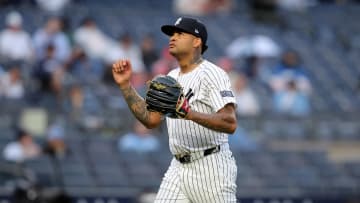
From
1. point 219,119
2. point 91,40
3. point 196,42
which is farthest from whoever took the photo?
point 91,40

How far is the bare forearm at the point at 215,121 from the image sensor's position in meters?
6.10

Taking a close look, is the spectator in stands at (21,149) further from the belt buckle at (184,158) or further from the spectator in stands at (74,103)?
the belt buckle at (184,158)

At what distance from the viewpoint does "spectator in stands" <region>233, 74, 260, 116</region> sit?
13570mm

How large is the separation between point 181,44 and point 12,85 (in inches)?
252

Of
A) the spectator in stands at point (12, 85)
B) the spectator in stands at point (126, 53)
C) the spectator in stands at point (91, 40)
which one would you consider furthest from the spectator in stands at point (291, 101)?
the spectator in stands at point (12, 85)

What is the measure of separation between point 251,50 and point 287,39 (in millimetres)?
1554

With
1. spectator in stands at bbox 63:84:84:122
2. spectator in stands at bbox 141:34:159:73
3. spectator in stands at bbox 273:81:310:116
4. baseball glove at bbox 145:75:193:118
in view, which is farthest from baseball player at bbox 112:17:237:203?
spectator in stands at bbox 141:34:159:73

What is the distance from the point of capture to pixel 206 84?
21.3ft

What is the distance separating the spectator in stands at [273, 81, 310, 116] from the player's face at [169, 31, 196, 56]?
755cm

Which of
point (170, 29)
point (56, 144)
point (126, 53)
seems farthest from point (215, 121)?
point (126, 53)

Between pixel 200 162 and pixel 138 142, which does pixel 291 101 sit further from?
pixel 200 162

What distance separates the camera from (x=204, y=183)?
6547 mm

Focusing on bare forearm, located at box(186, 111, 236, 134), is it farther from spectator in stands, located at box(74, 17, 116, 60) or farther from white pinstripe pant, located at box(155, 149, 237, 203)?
spectator in stands, located at box(74, 17, 116, 60)

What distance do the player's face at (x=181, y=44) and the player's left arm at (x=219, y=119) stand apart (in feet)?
1.63
